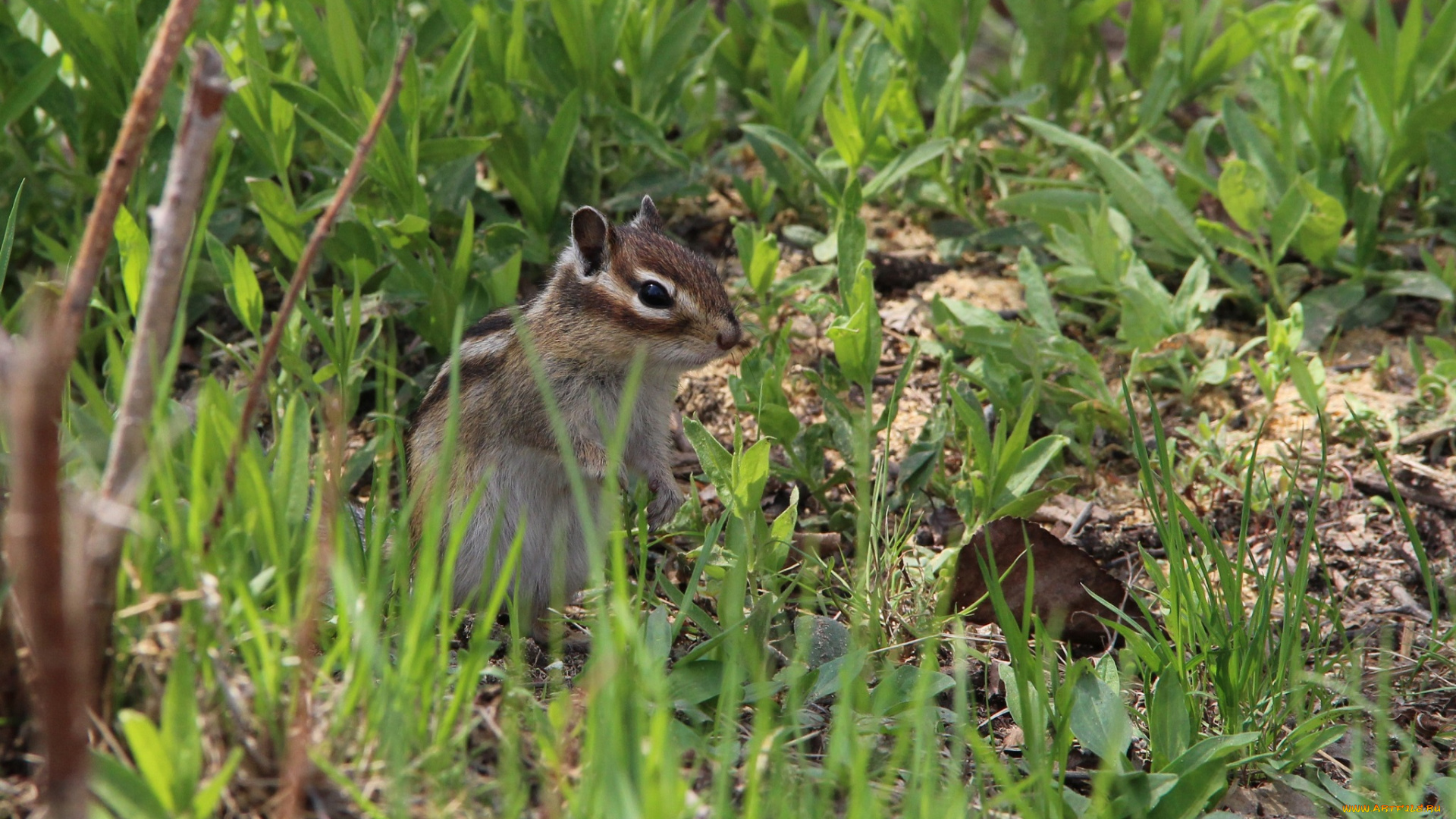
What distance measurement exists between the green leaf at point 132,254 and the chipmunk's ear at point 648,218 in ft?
4.83

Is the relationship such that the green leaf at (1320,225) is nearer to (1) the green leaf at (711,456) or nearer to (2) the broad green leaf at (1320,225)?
(2) the broad green leaf at (1320,225)

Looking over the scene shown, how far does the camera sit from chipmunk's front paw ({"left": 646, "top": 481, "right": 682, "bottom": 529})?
4.33 m

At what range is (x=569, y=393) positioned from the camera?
4.38 meters

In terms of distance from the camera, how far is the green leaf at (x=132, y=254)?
386 cm

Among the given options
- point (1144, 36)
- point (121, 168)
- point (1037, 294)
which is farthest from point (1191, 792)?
point (1144, 36)

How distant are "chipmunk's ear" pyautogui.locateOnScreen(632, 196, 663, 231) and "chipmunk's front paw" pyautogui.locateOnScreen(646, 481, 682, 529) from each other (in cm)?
83

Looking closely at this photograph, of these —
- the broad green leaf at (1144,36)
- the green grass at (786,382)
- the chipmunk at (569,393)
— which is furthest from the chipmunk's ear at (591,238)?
the broad green leaf at (1144,36)

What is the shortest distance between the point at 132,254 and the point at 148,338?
5.54 feet

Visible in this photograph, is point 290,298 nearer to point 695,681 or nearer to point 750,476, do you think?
point 695,681

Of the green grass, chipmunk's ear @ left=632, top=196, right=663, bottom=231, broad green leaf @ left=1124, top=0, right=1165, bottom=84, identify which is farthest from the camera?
broad green leaf @ left=1124, top=0, right=1165, bottom=84

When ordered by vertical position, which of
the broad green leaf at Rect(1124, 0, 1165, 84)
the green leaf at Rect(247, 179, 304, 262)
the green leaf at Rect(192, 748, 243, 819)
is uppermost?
the broad green leaf at Rect(1124, 0, 1165, 84)

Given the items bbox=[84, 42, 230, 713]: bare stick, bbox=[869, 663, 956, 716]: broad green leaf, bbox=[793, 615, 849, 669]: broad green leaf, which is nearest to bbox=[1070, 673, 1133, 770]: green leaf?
bbox=[869, 663, 956, 716]: broad green leaf

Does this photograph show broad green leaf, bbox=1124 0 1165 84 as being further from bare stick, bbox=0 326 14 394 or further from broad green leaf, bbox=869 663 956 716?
bare stick, bbox=0 326 14 394

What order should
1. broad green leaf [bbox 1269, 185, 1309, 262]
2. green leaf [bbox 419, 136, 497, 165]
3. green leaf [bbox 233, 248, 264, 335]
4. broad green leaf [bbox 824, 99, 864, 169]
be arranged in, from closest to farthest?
green leaf [bbox 233, 248, 264, 335]
green leaf [bbox 419, 136, 497, 165]
broad green leaf [bbox 824, 99, 864, 169]
broad green leaf [bbox 1269, 185, 1309, 262]
